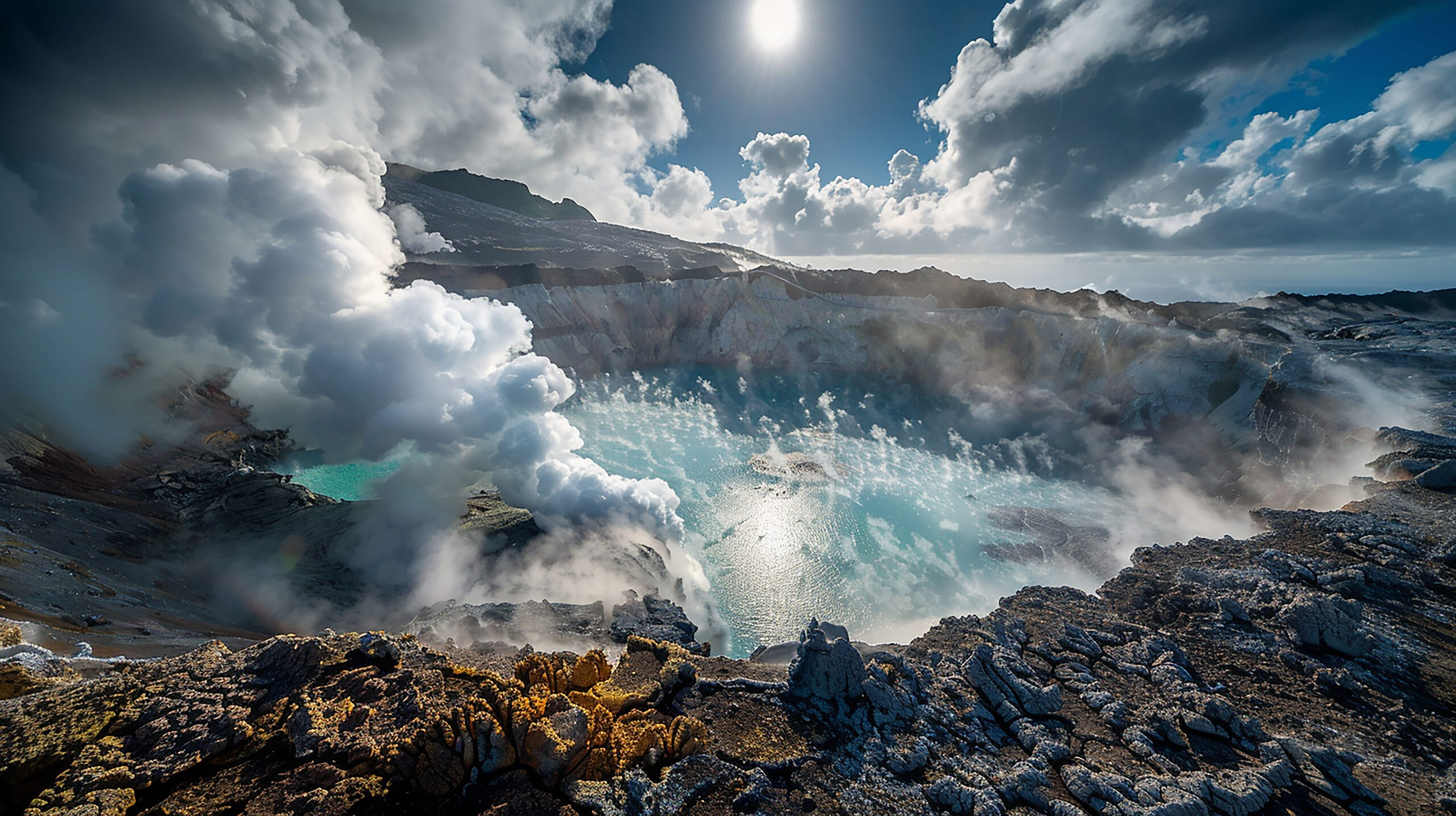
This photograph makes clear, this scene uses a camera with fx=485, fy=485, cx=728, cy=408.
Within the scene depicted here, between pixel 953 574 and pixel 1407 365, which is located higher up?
pixel 1407 365

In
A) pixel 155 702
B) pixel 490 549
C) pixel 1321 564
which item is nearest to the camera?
pixel 155 702

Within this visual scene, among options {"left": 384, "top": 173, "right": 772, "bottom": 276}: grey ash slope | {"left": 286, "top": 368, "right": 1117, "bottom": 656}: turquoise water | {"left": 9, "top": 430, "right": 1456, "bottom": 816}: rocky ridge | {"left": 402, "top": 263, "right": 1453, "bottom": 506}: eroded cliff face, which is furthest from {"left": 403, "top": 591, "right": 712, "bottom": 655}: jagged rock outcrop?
{"left": 384, "top": 173, "right": 772, "bottom": 276}: grey ash slope

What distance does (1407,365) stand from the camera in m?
28.6

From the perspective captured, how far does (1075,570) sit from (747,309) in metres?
41.7

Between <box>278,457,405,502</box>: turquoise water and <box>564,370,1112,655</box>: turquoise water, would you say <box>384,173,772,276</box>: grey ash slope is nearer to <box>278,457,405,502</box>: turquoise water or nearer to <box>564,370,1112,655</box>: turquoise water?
<box>564,370,1112,655</box>: turquoise water

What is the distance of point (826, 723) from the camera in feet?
30.5

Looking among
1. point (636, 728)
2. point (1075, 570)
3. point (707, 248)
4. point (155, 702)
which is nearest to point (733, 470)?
point (1075, 570)

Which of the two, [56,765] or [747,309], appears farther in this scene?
[747,309]

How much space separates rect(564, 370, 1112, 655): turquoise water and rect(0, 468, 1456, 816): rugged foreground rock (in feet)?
29.8

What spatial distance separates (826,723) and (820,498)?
23.2 metres

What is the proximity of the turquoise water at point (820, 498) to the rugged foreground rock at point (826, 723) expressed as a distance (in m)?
9.09

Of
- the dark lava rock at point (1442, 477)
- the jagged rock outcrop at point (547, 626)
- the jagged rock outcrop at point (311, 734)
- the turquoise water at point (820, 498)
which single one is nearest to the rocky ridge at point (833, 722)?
the jagged rock outcrop at point (311, 734)

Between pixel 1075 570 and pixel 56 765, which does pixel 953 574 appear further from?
pixel 56 765

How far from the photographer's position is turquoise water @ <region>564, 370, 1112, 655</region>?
22.6 m
